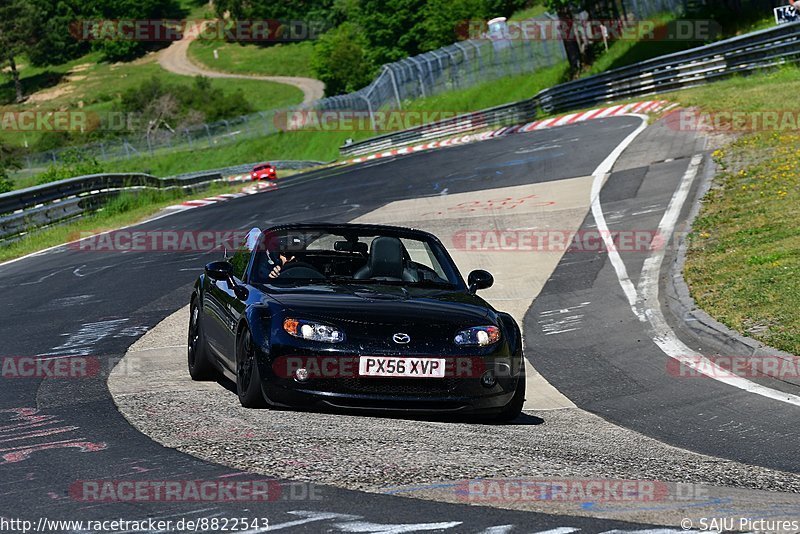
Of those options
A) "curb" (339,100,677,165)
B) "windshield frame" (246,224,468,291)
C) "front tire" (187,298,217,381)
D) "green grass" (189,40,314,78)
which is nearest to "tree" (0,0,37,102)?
"green grass" (189,40,314,78)

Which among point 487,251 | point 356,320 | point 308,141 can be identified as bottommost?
point 308,141

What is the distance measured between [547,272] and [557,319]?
2.94m

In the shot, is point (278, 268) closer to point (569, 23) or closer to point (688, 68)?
point (688, 68)

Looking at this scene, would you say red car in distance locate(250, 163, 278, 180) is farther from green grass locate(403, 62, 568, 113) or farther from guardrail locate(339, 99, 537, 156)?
green grass locate(403, 62, 568, 113)

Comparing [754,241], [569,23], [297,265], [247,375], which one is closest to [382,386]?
[247,375]

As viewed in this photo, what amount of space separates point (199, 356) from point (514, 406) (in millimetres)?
2897

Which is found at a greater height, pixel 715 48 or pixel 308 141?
pixel 715 48

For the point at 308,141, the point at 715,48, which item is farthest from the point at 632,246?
the point at 308,141

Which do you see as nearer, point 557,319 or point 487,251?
point 557,319

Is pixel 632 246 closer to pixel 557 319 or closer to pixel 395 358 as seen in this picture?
pixel 557 319

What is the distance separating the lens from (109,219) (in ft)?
98.7

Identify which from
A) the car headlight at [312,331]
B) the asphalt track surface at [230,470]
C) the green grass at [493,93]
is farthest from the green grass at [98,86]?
the car headlight at [312,331]

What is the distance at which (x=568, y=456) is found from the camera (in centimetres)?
705

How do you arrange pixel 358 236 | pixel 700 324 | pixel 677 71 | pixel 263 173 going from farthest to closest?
pixel 263 173 → pixel 677 71 → pixel 700 324 → pixel 358 236
